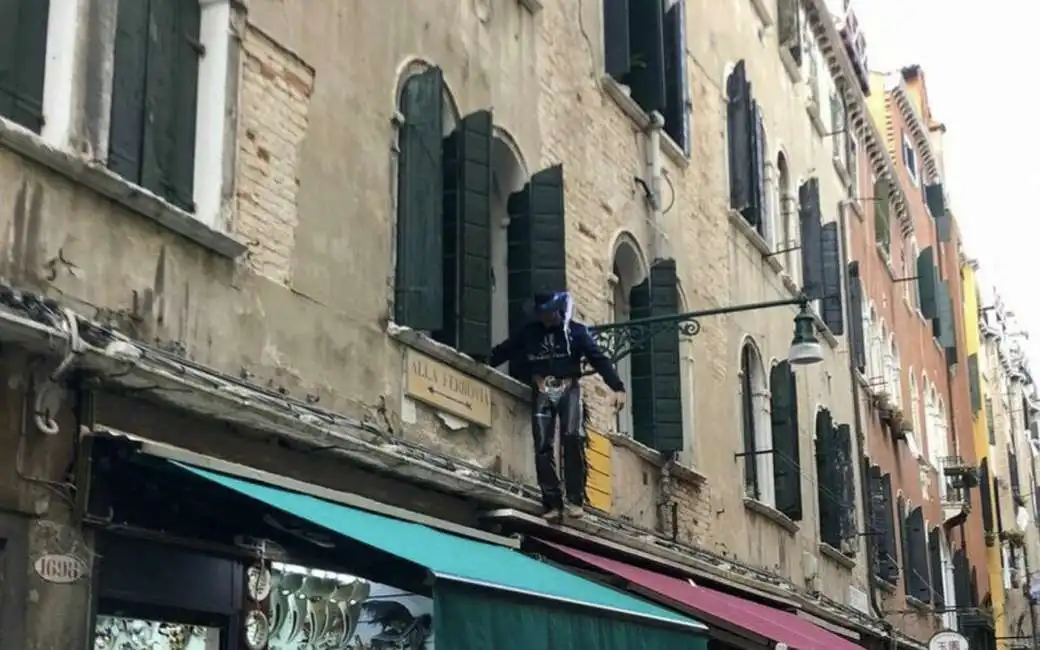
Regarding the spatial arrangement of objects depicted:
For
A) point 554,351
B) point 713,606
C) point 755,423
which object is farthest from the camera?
point 755,423

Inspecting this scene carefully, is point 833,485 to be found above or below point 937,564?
below

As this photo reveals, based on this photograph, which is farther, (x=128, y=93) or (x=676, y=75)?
(x=676, y=75)

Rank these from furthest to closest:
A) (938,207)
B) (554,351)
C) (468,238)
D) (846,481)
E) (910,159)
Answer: (938,207), (910,159), (846,481), (554,351), (468,238)

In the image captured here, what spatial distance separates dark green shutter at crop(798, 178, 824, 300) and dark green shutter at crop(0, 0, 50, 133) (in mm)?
13755

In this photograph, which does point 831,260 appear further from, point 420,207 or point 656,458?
point 420,207

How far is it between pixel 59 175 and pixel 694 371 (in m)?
8.46

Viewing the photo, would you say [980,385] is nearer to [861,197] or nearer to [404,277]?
[861,197]

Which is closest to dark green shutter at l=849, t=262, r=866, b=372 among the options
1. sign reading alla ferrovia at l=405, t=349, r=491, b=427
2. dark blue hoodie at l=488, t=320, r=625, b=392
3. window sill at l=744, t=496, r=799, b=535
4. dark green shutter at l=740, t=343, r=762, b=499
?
window sill at l=744, t=496, r=799, b=535

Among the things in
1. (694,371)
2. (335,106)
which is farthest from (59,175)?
(694,371)

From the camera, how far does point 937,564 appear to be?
2708cm

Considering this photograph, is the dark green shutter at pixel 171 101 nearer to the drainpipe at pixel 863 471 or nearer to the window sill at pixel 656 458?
the window sill at pixel 656 458

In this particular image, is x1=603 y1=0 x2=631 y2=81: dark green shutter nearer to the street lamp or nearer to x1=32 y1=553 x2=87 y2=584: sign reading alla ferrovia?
the street lamp

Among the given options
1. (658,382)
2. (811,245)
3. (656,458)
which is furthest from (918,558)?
(658,382)

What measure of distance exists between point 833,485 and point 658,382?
717 cm
